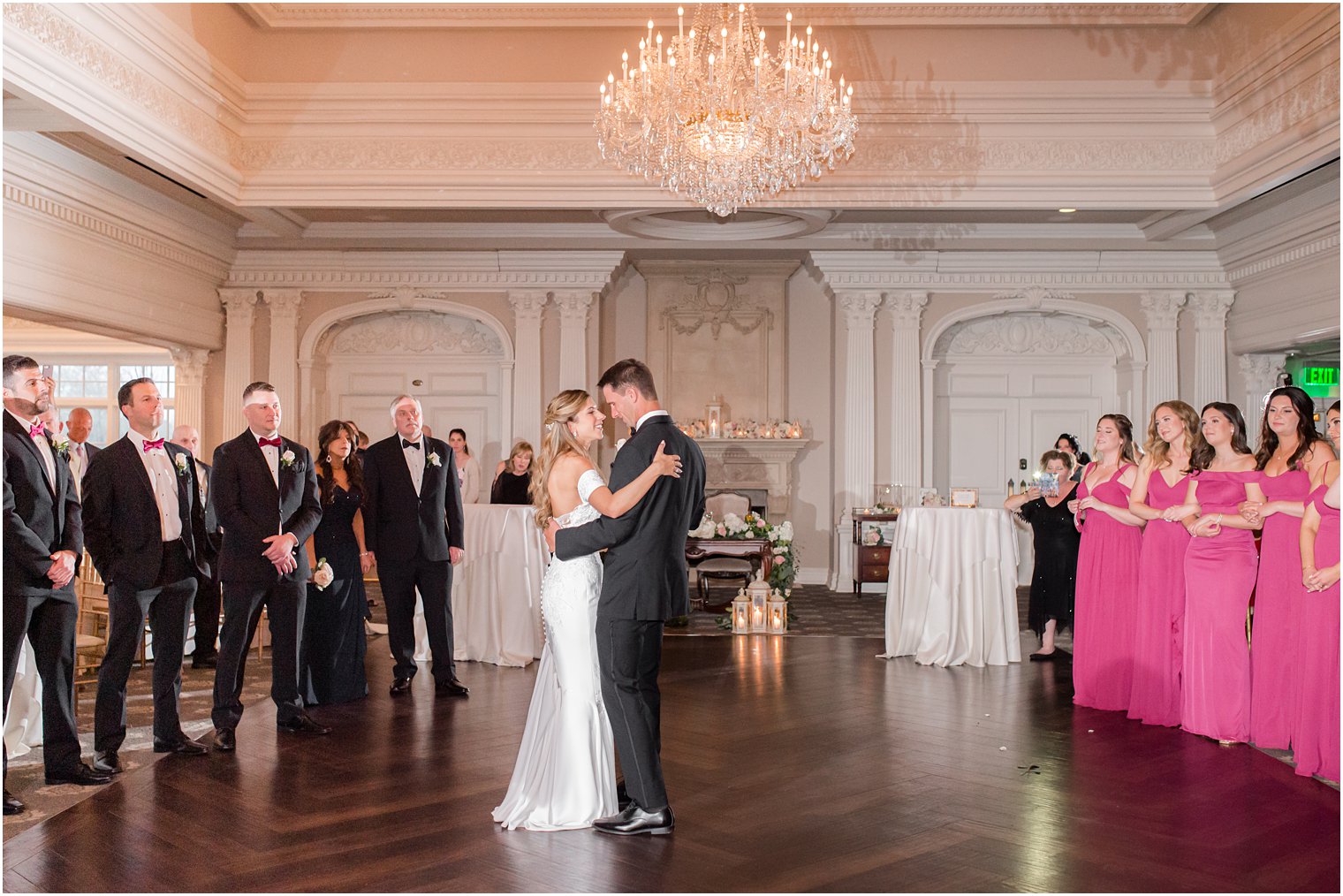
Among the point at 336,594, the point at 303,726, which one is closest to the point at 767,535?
the point at 336,594

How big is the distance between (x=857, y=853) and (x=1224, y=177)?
302 inches

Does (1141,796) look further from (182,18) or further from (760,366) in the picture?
(760,366)

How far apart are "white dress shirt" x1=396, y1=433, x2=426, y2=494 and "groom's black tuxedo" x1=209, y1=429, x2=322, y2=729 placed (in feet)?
3.55

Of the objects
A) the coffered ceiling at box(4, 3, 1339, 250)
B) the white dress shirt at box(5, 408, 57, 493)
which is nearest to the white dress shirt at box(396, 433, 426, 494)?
the white dress shirt at box(5, 408, 57, 493)

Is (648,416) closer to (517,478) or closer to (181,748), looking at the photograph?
(181,748)

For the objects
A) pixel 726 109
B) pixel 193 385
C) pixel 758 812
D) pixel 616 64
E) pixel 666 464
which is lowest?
pixel 758 812

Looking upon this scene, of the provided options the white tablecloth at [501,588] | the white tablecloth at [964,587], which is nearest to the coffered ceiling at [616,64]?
the white tablecloth at [964,587]

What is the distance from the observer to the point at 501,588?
7668 millimetres

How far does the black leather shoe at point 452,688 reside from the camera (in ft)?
21.4

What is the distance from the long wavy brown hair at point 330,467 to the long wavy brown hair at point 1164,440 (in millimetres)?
4393

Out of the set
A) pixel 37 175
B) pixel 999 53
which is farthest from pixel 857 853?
pixel 37 175

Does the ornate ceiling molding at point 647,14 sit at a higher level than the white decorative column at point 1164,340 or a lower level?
higher

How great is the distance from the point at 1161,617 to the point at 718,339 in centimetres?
818

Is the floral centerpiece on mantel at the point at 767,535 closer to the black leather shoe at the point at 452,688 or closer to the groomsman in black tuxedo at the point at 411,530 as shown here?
the groomsman in black tuxedo at the point at 411,530
